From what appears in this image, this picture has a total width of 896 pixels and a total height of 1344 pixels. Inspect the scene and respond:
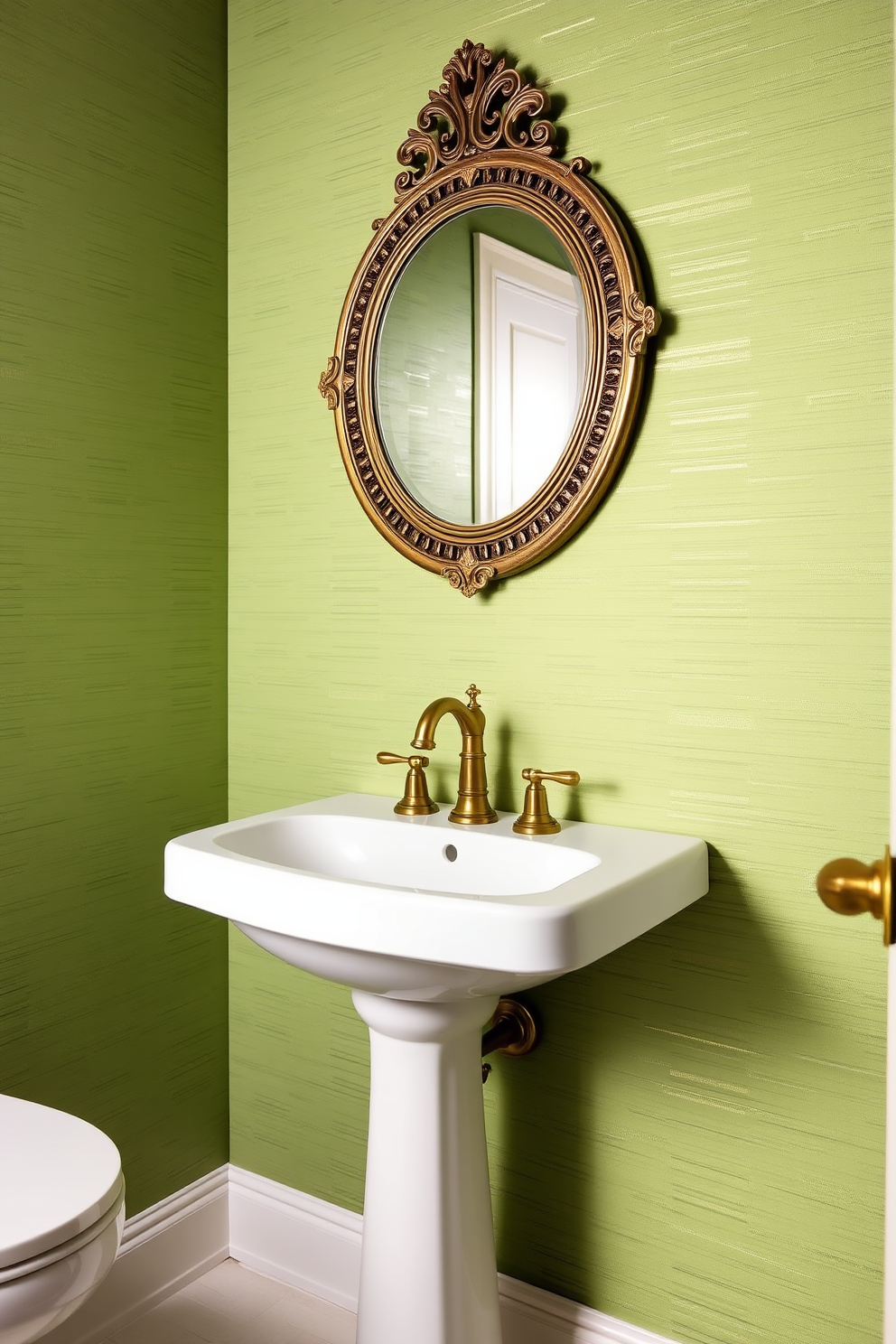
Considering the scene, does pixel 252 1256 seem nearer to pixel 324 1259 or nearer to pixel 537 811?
pixel 324 1259

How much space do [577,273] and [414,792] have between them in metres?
0.77

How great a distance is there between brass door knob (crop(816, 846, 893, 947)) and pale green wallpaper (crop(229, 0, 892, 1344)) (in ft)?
2.24

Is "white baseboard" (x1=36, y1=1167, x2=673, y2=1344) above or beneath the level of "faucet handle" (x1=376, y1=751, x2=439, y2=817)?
beneath

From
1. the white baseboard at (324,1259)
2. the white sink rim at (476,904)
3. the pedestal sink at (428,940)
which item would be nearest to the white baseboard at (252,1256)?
the white baseboard at (324,1259)

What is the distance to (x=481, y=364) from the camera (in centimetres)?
150

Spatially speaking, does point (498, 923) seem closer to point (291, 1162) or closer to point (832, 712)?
point (832, 712)

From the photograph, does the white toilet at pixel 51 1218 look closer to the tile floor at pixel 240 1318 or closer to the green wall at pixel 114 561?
the green wall at pixel 114 561

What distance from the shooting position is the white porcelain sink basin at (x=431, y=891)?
1.01m

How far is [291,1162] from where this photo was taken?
1.80 metres

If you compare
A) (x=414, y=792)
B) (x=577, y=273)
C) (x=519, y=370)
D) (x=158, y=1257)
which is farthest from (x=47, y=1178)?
(x=577, y=273)

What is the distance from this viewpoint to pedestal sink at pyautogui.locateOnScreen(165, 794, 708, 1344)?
1034mm

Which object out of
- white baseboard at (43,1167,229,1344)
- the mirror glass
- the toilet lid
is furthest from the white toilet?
the mirror glass

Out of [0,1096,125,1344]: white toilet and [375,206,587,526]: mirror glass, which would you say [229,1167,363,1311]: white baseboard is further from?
[375,206,587,526]: mirror glass

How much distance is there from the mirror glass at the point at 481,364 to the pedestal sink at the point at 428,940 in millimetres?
506
